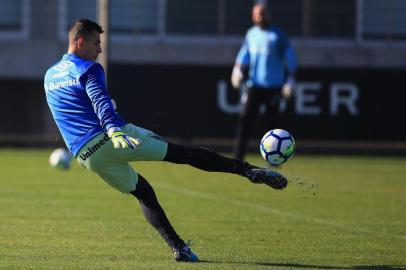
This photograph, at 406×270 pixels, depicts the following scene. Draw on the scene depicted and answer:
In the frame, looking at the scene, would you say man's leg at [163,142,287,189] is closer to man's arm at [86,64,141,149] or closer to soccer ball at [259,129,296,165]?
man's arm at [86,64,141,149]

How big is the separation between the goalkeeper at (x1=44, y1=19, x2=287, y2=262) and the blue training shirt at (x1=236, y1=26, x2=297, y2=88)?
8601 mm

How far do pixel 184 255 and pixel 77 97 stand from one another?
1.37 metres

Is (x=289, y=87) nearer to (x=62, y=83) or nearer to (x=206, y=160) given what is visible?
(x=206, y=160)

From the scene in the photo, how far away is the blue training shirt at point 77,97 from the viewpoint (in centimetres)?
743

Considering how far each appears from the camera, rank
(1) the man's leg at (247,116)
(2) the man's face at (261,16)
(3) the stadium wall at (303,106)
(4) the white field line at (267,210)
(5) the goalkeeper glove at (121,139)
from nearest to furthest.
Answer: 1. (5) the goalkeeper glove at (121,139)
2. (4) the white field line at (267,210)
3. (2) the man's face at (261,16)
4. (1) the man's leg at (247,116)
5. (3) the stadium wall at (303,106)

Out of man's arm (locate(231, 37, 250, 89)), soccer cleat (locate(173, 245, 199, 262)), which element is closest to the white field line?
soccer cleat (locate(173, 245, 199, 262))

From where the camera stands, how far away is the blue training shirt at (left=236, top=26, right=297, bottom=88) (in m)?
16.2

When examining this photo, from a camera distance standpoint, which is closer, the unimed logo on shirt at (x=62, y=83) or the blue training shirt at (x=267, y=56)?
the unimed logo on shirt at (x=62, y=83)

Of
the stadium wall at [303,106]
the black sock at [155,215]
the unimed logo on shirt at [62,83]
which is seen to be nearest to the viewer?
the unimed logo on shirt at [62,83]

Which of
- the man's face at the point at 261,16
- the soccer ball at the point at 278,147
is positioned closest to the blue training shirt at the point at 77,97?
the soccer ball at the point at 278,147

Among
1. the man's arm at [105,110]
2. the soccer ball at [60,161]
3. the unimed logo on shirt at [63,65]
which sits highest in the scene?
the unimed logo on shirt at [63,65]

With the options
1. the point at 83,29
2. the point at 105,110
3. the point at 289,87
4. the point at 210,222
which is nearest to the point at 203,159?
the point at 105,110

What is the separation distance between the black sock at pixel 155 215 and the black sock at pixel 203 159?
1.21 feet

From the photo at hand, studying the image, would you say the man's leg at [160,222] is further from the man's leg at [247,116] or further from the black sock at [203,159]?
the man's leg at [247,116]
